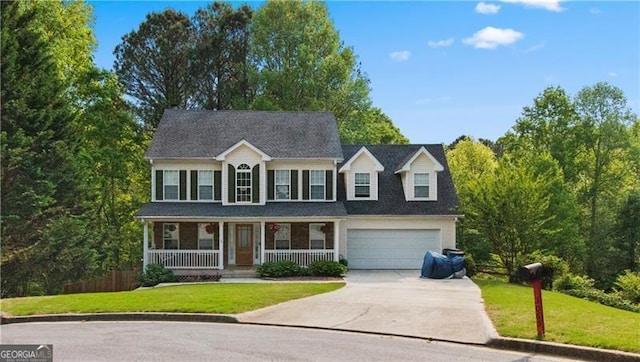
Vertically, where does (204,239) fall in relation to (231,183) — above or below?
below

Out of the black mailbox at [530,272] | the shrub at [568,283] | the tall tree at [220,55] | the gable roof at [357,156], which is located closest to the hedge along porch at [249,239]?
the gable roof at [357,156]

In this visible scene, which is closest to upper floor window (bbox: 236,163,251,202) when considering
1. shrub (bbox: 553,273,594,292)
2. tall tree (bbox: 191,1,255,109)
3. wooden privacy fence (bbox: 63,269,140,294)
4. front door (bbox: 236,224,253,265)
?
front door (bbox: 236,224,253,265)

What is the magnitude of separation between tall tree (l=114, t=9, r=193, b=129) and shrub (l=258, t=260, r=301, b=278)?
2432cm

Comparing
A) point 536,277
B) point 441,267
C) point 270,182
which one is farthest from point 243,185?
point 536,277

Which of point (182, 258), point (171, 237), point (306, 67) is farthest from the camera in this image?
point (306, 67)

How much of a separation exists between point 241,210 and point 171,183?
382 cm

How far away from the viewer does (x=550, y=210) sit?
31.5 meters

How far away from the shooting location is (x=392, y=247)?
1126 inches

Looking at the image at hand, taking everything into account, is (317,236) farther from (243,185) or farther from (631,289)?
(631,289)

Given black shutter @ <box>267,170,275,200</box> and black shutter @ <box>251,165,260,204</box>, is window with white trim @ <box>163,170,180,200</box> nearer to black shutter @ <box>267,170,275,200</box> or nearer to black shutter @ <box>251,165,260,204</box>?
black shutter @ <box>251,165,260,204</box>

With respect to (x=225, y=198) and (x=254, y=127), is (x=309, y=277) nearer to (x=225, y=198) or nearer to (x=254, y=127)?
(x=225, y=198)

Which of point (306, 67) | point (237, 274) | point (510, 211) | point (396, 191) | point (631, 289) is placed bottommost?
point (631, 289)

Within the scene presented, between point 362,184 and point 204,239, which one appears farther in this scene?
point 362,184

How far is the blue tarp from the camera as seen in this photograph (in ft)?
80.5
